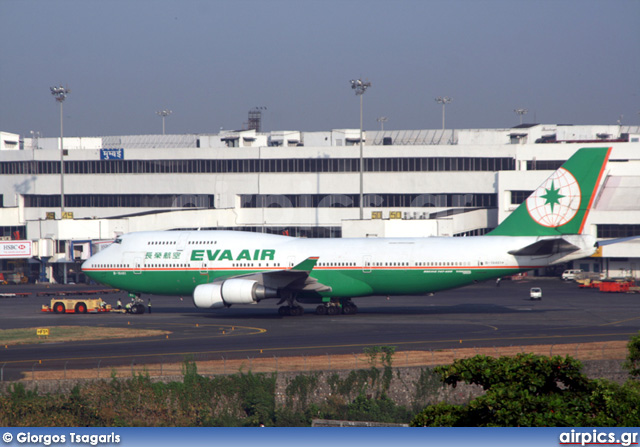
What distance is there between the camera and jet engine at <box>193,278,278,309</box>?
47031 mm

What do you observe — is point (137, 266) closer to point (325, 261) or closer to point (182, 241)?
point (182, 241)

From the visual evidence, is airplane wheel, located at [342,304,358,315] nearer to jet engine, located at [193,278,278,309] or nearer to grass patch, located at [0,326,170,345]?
jet engine, located at [193,278,278,309]

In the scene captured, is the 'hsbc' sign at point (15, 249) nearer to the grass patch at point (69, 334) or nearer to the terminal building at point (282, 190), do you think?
the terminal building at point (282, 190)

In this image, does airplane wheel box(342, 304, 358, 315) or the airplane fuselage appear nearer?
the airplane fuselage

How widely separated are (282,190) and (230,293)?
46133 millimetres

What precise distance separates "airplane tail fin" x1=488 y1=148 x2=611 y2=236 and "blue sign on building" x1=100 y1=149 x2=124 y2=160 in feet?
198

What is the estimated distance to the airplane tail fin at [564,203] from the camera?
48.0m

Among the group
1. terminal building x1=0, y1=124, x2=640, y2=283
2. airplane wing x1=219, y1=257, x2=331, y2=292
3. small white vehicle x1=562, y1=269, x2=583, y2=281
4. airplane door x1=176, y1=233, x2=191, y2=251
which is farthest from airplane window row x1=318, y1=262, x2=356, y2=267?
small white vehicle x1=562, y1=269, x2=583, y2=281

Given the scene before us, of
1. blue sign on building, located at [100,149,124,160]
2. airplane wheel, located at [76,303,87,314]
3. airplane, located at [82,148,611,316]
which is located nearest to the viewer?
airplane, located at [82,148,611,316]

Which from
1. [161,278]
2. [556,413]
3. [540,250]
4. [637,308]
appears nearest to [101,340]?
[161,278]

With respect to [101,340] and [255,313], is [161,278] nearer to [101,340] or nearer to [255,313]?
[255,313]

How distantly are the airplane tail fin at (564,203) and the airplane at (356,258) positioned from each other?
0.06 meters

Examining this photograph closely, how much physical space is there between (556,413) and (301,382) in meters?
17.0

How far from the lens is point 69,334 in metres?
42.1
